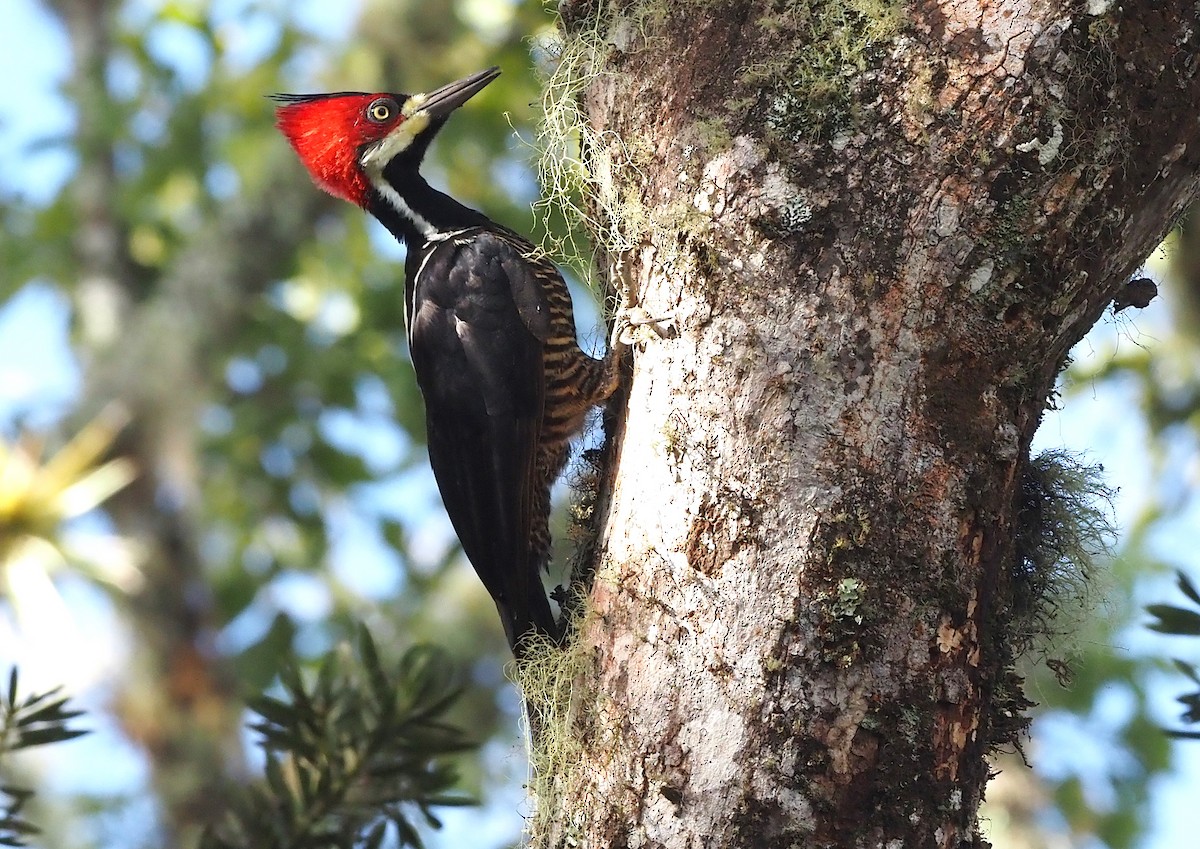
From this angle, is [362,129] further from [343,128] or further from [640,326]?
[640,326]

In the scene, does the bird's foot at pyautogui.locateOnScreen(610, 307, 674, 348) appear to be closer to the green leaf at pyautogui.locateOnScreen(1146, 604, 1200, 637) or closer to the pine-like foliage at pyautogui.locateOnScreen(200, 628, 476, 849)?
the pine-like foliage at pyautogui.locateOnScreen(200, 628, 476, 849)

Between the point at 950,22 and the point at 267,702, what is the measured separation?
1802 mm

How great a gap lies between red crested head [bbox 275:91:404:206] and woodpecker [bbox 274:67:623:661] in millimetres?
344

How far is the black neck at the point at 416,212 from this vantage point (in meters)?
3.28

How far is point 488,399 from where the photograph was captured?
2820mm

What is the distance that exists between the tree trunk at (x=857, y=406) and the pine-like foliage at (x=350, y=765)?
69 cm

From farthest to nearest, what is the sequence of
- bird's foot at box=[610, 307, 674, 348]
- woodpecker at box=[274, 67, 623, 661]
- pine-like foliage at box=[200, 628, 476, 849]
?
woodpecker at box=[274, 67, 623, 661], pine-like foliage at box=[200, 628, 476, 849], bird's foot at box=[610, 307, 674, 348]

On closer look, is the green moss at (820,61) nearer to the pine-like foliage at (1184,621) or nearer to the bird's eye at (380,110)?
the pine-like foliage at (1184,621)

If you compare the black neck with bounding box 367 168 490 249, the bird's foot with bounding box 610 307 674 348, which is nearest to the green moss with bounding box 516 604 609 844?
the bird's foot with bounding box 610 307 674 348

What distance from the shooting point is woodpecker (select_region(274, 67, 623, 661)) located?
272cm

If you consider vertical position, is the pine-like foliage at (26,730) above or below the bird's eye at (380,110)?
below

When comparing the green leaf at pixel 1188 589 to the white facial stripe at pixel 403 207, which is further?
the white facial stripe at pixel 403 207

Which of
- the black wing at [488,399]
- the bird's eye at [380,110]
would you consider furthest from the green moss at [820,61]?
the bird's eye at [380,110]

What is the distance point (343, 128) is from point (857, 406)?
2143 millimetres
